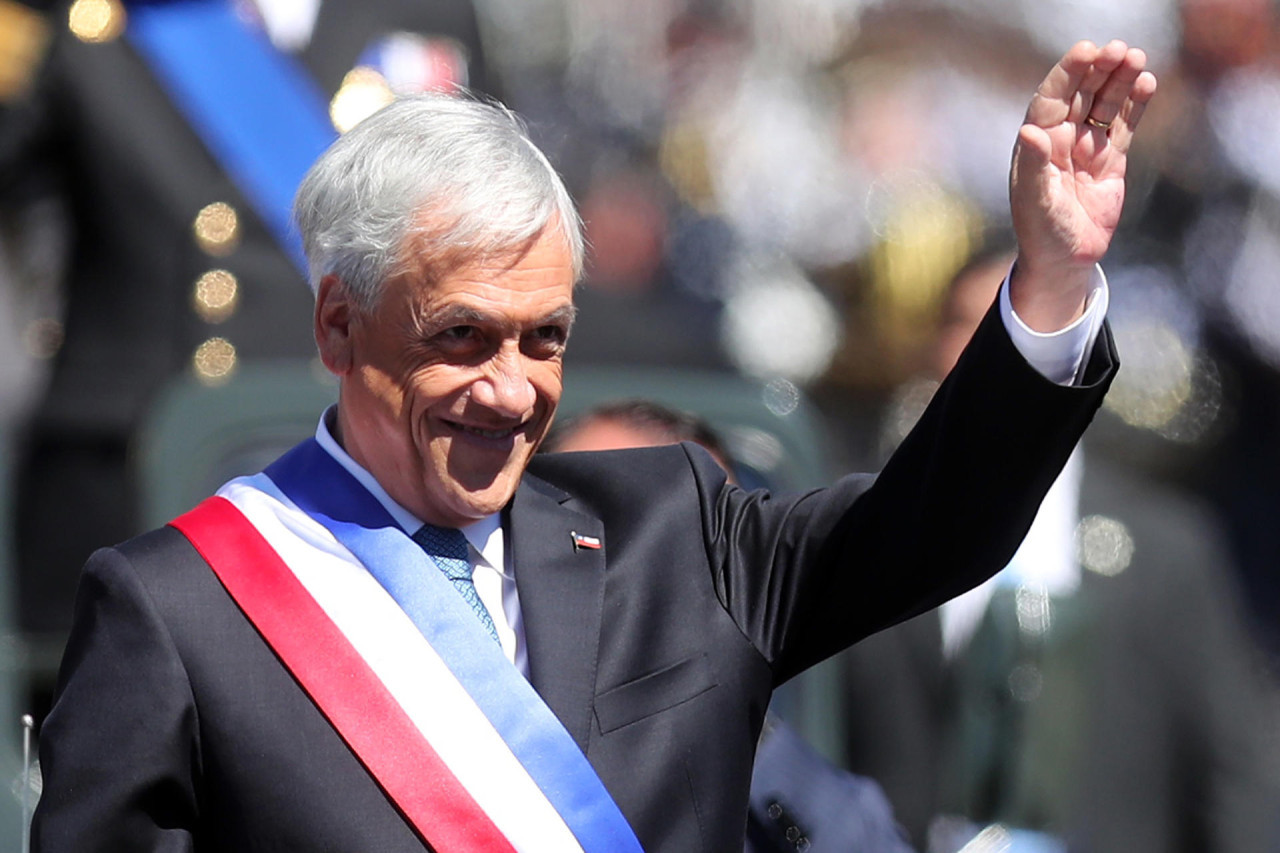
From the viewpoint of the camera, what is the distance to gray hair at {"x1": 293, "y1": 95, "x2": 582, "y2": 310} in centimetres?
187

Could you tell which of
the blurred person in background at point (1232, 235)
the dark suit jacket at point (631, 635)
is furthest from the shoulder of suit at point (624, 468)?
the blurred person in background at point (1232, 235)

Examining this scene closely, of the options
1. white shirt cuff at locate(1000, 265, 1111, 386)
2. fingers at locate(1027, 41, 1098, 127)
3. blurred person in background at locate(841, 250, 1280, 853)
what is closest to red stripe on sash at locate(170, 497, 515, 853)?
white shirt cuff at locate(1000, 265, 1111, 386)

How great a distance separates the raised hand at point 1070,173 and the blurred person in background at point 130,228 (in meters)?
2.08

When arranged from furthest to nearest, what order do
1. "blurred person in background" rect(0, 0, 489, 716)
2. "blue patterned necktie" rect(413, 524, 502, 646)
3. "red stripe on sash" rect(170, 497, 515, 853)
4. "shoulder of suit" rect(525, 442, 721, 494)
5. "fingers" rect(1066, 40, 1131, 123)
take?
"blurred person in background" rect(0, 0, 489, 716), "shoulder of suit" rect(525, 442, 721, 494), "blue patterned necktie" rect(413, 524, 502, 646), "red stripe on sash" rect(170, 497, 515, 853), "fingers" rect(1066, 40, 1131, 123)

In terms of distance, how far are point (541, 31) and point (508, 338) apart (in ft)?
10.0

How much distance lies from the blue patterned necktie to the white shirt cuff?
24.8 inches

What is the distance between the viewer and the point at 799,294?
4922mm

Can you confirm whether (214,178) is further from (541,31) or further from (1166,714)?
(1166,714)

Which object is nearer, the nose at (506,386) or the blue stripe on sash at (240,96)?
the nose at (506,386)

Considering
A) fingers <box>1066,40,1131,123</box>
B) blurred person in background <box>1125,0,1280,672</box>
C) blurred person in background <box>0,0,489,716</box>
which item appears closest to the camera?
fingers <box>1066,40,1131,123</box>

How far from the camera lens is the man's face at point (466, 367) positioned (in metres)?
1.88

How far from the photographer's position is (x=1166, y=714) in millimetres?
4273

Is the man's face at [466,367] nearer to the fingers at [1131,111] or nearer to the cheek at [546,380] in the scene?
the cheek at [546,380]

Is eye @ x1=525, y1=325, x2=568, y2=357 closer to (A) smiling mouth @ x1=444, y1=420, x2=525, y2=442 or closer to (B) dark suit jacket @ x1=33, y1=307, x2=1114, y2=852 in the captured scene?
(A) smiling mouth @ x1=444, y1=420, x2=525, y2=442
